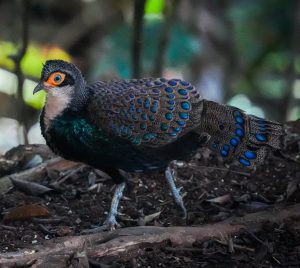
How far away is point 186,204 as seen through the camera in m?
5.38

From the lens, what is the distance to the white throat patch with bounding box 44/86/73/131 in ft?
16.5

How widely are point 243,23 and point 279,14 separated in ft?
1.57

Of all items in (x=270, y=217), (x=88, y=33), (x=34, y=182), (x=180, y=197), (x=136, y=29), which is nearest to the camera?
(x=270, y=217)

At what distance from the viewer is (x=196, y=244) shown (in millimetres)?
4637

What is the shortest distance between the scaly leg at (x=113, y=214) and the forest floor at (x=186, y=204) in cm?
12

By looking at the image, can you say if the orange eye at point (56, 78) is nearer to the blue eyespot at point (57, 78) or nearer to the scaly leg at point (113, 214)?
the blue eyespot at point (57, 78)

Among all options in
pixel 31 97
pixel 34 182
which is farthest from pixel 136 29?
pixel 31 97

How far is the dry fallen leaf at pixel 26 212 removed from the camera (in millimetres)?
4969

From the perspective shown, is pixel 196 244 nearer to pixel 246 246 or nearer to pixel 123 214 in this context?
pixel 246 246

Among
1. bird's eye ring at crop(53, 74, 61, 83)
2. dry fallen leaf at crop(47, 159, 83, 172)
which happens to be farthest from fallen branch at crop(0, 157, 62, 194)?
bird's eye ring at crop(53, 74, 61, 83)

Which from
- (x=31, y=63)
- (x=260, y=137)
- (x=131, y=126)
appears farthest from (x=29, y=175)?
(x=31, y=63)

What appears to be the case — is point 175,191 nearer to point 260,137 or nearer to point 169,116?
point 169,116

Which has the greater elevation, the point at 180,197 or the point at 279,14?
the point at 279,14

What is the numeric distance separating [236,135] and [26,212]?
60.2 inches
